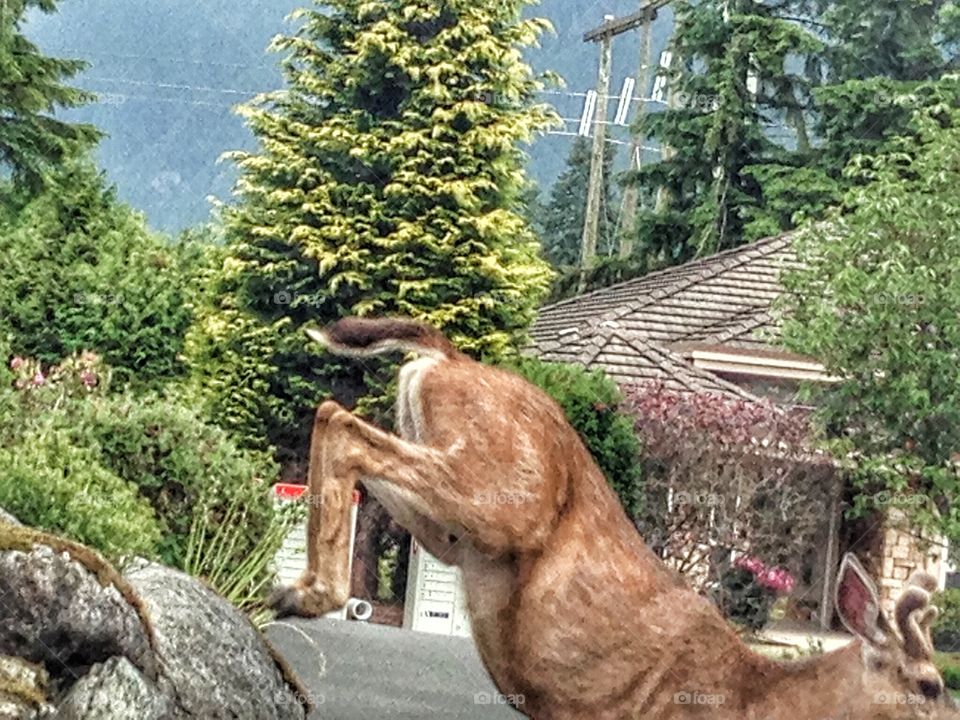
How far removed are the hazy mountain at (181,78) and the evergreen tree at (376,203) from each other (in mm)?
238

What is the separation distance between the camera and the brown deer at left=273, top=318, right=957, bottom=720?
3410 millimetres

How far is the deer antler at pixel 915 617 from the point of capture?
3.41 metres

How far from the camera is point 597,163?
1211 cm

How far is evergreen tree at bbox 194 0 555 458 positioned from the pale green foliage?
5.00ft

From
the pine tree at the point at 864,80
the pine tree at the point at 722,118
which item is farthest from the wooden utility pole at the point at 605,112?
the pine tree at the point at 864,80

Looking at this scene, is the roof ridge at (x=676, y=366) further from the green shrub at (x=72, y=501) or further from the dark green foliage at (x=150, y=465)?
the green shrub at (x=72, y=501)

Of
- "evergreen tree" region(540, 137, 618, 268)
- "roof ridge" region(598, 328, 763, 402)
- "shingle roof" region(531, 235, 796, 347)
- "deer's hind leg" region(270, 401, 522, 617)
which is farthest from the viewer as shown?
"evergreen tree" region(540, 137, 618, 268)

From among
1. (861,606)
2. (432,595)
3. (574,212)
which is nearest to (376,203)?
(432,595)

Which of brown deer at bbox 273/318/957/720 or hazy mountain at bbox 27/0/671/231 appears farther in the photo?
hazy mountain at bbox 27/0/671/231

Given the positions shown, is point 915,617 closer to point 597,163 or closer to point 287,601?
point 287,601

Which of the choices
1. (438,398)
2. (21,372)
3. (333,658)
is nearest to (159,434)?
(333,658)

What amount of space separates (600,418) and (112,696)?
17.1 ft

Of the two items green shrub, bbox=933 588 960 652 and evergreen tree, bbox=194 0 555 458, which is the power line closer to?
evergreen tree, bbox=194 0 555 458

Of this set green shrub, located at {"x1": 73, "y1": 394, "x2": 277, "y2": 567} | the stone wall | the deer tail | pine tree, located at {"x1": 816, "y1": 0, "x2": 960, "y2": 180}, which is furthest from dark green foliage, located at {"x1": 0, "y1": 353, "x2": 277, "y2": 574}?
pine tree, located at {"x1": 816, "y1": 0, "x2": 960, "y2": 180}
